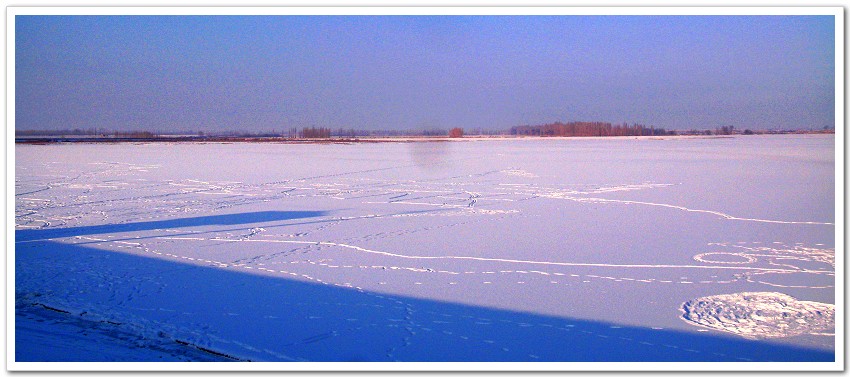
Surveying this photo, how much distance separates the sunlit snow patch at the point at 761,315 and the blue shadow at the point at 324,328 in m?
0.17

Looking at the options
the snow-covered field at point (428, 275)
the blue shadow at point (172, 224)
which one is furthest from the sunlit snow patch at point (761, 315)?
the blue shadow at point (172, 224)

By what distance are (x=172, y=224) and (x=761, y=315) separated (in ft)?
17.4

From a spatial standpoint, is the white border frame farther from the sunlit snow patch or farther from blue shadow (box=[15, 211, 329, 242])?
blue shadow (box=[15, 211, 329, 242])

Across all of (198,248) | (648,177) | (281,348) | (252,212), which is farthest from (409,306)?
(648,177)

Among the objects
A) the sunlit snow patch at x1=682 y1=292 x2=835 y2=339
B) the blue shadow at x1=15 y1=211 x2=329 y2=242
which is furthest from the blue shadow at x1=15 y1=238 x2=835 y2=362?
the blue shadow at x1=15 y1=211 x2=329 y2=242

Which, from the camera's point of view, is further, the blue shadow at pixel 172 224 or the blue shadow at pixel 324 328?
the blue shadow at pixel 172 224

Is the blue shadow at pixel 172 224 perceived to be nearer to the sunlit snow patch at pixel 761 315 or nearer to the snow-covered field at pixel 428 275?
the snow-covered field at pixel 428 275

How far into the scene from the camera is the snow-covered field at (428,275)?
343cm

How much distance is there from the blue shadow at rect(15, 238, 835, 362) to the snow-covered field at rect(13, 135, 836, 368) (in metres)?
0.01

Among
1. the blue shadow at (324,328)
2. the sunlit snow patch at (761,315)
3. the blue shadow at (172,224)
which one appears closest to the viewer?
the blue shadow at (324,328)

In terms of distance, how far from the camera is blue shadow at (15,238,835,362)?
10.9 ft

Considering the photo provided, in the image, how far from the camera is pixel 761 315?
3734 mm
